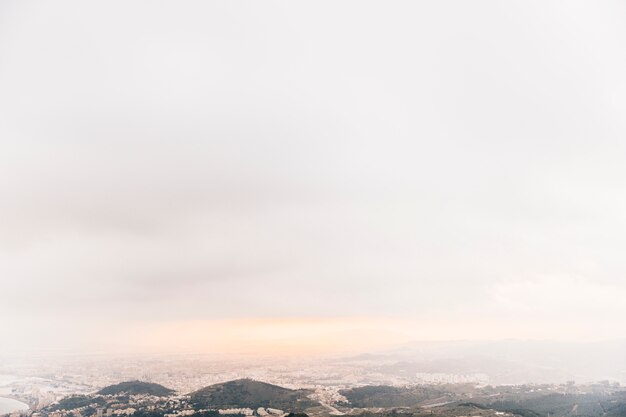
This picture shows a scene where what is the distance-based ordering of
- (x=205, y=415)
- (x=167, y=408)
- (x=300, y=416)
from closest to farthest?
(x=300, y=416) → (x=205, y=415) → (x=167, y=408)

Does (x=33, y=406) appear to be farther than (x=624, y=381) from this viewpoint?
No

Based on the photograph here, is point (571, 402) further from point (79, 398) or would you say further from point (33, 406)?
point (33, 406)

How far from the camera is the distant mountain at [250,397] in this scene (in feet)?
396

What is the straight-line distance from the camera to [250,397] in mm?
129750

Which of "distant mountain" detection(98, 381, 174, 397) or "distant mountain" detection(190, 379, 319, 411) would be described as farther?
"distant mountain" detection(98, 381, 174, 397)

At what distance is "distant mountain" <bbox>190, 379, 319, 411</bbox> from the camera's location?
396 feet

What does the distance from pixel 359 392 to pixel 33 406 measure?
91.0 metres

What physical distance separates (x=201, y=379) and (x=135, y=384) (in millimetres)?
53610

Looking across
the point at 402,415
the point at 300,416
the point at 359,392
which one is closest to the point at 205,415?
the point at 300,416

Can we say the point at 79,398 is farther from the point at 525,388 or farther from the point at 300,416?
Result: the point at 525,388

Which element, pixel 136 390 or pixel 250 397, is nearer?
pixel 250 397

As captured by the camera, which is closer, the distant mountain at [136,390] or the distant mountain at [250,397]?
the distant mountain at [250,397]

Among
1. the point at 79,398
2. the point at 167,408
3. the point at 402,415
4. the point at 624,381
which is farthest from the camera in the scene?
the point at 624,381

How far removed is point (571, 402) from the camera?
115562 mm
